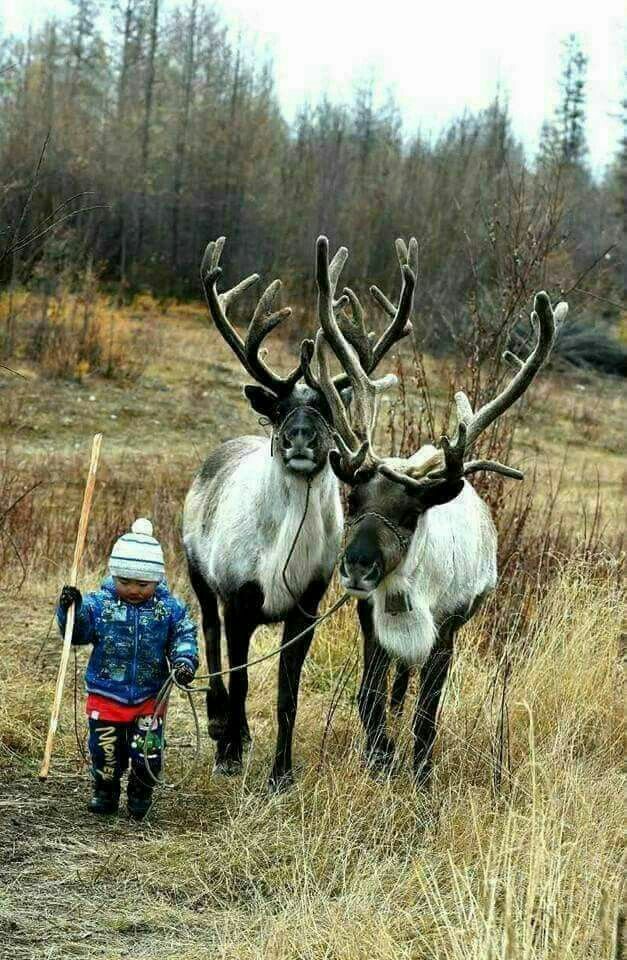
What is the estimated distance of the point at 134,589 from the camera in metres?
5.50

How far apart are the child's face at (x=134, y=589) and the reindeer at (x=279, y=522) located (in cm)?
75

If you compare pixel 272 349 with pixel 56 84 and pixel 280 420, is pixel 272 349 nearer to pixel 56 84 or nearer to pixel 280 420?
pixel 56 84

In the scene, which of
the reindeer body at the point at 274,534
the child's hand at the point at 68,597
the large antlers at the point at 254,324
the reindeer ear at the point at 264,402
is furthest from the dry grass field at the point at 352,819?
the large antlers at the point at 254,324

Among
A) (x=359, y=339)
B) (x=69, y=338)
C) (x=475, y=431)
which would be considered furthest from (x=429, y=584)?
(x=69, y=338)

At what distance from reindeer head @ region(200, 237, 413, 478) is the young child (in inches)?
32.6

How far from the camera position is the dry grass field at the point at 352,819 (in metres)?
4.07

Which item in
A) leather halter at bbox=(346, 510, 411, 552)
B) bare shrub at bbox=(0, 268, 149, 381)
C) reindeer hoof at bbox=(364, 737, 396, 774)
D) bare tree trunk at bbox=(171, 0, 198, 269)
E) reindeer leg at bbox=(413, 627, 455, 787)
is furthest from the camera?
bare tree trunk at bbox=(171, 0, 198, 269)

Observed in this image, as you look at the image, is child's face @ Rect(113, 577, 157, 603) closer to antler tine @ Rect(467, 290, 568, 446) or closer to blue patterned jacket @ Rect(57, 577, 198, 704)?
blue patterned jacket @ Rect(57, 577, 198, 704)

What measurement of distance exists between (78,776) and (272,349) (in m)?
17.5

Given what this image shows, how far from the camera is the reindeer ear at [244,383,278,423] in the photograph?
6.02 meters

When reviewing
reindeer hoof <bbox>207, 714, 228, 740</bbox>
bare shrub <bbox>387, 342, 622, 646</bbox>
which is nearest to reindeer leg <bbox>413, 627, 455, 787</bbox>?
reindeer hoof <bbox>207, 714, 228, 740</bbox>

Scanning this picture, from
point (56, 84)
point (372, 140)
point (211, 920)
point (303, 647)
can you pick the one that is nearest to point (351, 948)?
point (211, 920)

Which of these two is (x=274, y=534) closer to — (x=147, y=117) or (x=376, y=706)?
(x=376, y=706)

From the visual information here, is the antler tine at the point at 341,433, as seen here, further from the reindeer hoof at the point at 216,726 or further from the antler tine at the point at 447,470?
the reindeer hoof at the point at 216,726
